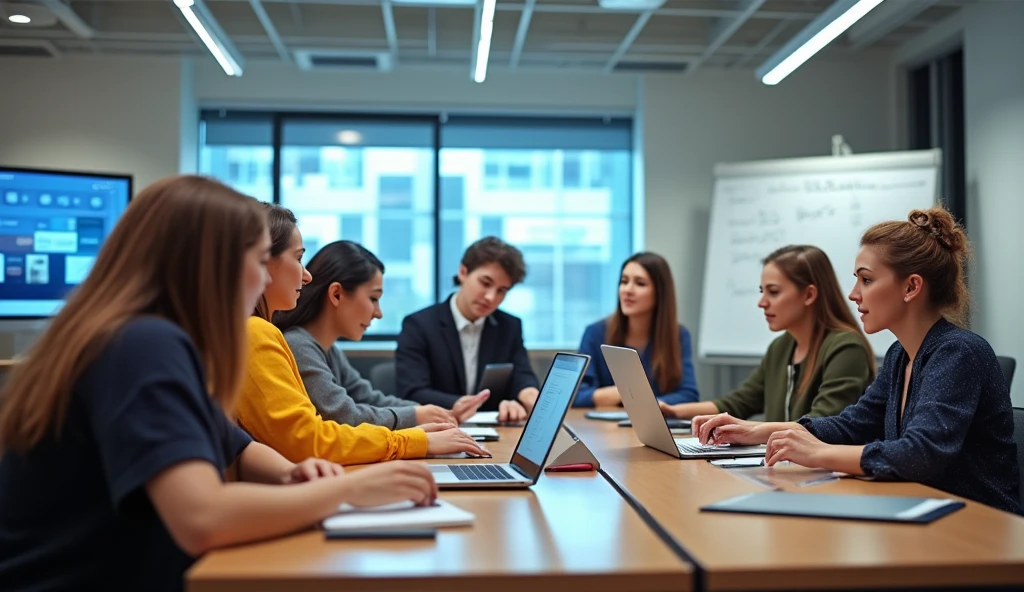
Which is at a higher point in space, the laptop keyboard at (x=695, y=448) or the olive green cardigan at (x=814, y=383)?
the olive green cardigan at (x=814, y=383)

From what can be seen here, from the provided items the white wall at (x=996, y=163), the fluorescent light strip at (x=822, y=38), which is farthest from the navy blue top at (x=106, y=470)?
the white wall at (x=996, y=163)

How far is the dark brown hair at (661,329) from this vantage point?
12.5 ft

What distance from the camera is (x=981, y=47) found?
4.77 metres

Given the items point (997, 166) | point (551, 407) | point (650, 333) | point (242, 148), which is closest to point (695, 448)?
point (551, 407)

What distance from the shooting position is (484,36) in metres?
4.48

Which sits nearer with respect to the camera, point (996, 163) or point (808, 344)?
point (808, 344)

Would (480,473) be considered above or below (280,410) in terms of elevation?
below

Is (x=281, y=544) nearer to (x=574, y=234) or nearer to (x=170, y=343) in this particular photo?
(x=170, y=343)

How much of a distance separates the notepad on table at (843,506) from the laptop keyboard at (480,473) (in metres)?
0.46

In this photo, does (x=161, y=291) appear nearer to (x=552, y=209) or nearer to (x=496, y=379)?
(x=496, y=379)

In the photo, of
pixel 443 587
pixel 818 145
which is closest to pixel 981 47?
pixel 818 145

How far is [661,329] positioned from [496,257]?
80cm

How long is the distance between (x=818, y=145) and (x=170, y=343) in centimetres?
557

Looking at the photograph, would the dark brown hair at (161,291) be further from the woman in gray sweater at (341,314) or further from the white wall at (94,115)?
the white wall at (94,115)
